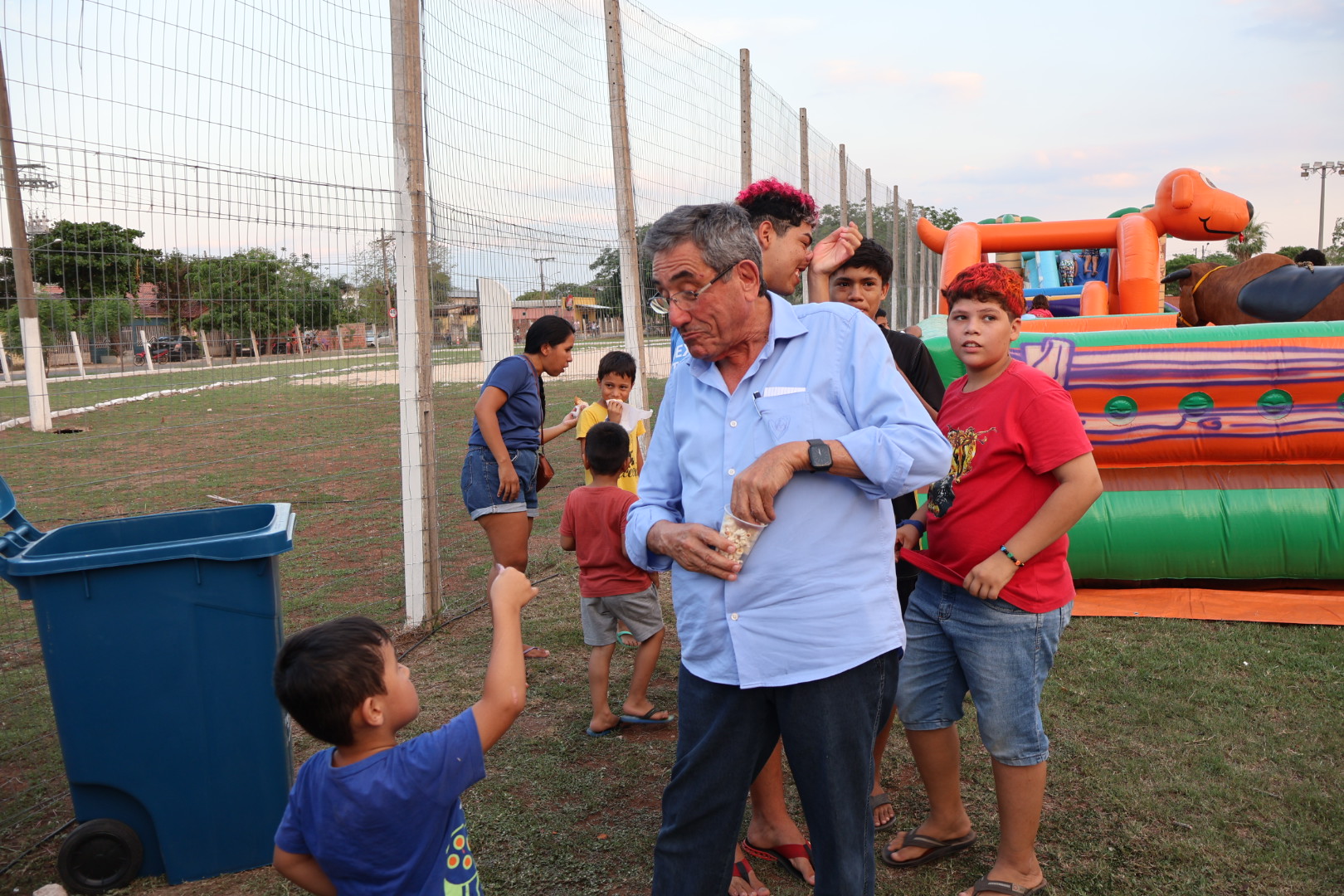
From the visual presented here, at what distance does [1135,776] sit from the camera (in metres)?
3.37

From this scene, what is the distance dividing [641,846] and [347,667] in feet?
5.63

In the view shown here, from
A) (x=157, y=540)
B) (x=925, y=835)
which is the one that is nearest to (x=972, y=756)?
(x=925, y=835)

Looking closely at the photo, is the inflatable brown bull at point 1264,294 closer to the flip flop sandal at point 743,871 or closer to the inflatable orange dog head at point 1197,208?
the inflatable orange dog head at point 1197,208

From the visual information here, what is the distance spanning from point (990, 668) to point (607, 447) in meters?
1.95

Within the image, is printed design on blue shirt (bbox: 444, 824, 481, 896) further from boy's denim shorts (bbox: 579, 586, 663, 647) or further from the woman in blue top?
the woman in blue top

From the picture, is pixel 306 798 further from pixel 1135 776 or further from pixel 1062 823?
pixel 1135 776

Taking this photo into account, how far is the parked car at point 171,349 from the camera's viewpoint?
3.61 metres

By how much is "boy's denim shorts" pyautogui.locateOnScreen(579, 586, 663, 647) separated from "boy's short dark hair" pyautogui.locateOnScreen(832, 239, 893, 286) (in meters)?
1.70

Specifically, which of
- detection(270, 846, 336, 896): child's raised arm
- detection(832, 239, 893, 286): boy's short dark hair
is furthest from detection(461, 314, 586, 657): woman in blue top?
detection(270, 846, 336, 896): child's raised arm

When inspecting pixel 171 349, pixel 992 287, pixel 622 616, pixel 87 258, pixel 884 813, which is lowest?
pixel 884 813

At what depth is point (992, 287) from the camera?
2736 mm

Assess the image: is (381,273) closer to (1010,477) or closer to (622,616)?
(622,616)

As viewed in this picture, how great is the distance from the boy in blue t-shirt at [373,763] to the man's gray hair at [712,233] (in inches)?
33.1

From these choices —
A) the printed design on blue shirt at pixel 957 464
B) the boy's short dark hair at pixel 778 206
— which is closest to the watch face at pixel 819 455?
the printed design on blue shirt at pixel 957 464
